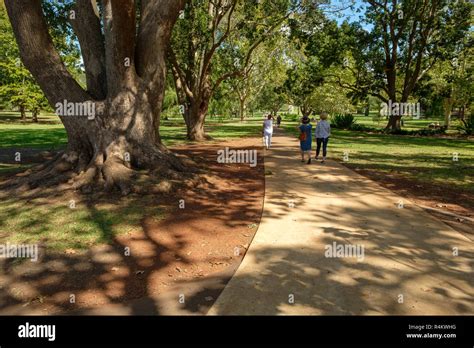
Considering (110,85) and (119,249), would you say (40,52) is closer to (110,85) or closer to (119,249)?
(110,85)

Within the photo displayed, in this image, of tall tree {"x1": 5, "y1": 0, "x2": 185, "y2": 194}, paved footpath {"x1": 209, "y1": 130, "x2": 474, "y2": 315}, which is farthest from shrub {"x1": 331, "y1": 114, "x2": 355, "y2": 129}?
tall tree {"x1": 5, "y1": 0, "x2": 185, "y2": 194}

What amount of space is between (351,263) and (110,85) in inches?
281

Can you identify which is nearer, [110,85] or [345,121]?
[110,85]

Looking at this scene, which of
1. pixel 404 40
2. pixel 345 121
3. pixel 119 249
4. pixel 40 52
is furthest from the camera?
pixel 345 121

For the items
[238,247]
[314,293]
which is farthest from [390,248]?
[238,247]

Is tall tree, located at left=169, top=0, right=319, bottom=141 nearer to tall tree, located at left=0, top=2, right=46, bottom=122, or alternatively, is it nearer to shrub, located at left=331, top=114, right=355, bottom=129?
shrub, located at left=331, top=114, right=355, bottom=129

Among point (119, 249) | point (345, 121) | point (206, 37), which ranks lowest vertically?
point (119, 249)

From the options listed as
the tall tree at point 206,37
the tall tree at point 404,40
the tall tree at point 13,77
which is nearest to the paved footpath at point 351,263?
the tall tree at point 206,37

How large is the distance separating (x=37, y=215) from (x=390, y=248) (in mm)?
6274

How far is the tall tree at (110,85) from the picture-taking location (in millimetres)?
8047

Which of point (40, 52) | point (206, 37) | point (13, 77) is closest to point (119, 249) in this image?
point (40, 52)

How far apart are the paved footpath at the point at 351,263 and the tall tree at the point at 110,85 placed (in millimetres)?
3619

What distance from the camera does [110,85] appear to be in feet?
28.6

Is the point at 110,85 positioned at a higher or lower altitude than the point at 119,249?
higher
